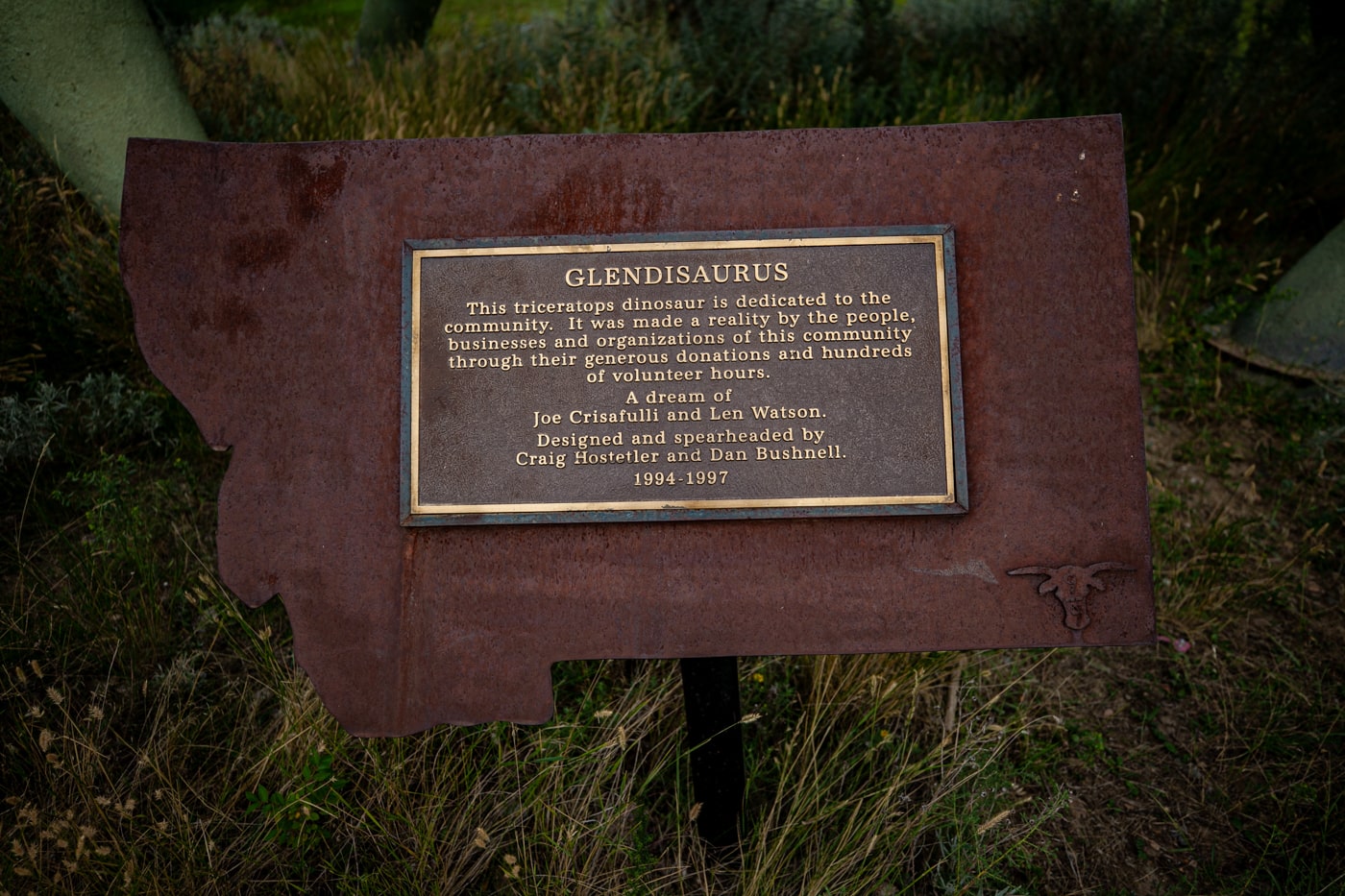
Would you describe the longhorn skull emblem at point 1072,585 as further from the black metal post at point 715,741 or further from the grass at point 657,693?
the black metal post at point 715,741

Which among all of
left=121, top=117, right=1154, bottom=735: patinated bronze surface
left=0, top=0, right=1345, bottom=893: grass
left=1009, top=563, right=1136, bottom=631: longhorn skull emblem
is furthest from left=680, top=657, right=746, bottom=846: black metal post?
left=1009, top=563, right=1136, bottom=631: longhorn skull emblem

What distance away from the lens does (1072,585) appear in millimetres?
2043

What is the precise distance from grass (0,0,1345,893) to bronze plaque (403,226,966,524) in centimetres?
91

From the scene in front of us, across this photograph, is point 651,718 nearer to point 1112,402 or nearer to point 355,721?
point 355,721

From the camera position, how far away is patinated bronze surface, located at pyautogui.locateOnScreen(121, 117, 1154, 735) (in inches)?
81.5

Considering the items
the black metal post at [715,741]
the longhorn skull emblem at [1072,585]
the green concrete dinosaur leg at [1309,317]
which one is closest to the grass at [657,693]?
the black metal post at [715,741]

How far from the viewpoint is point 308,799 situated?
2.36 meters

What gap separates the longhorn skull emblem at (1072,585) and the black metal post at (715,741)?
82 centimetres

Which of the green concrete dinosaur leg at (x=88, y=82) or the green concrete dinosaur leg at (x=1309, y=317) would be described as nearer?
the green concrete dinosaur leg at (x=88, y=82)

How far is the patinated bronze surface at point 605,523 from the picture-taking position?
207cm

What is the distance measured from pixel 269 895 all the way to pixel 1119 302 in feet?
9.52

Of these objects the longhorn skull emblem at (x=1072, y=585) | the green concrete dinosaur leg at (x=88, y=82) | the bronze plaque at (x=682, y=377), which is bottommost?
the longhorn skull emblem at (x=1072, y=585)

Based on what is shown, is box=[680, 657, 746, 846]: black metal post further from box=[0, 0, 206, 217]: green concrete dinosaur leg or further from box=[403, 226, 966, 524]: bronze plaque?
box=[0, 0, 206, 217]: green concrete dinosaur leg

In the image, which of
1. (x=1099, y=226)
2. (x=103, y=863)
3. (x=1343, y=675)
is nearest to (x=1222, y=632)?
(x=1343, y=675)
